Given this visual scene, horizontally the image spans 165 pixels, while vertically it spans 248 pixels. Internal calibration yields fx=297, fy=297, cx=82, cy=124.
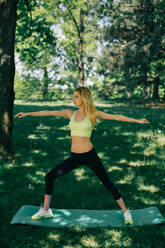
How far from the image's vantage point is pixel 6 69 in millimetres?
8125

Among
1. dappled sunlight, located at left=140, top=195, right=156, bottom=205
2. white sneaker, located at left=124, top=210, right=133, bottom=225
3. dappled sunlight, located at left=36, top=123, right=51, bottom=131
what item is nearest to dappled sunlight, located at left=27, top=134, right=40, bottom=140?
dappled sunlight, located at left=36, top=123, right=51, bottom=131

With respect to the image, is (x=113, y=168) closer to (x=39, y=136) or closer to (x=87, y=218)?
(x=87, y=218)

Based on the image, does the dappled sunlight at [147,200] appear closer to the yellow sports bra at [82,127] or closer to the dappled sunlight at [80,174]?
the dappled sunlight at [80,174]

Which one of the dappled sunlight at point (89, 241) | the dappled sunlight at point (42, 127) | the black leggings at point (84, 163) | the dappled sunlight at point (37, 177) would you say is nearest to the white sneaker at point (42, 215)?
the black leggings at point (84, 163)

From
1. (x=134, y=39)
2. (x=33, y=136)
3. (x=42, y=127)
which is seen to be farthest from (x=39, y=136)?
(x=134, y=39)

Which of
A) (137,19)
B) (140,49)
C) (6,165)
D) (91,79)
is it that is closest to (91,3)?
(137,19)

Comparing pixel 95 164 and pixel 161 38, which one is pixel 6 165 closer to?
pixel 95 164

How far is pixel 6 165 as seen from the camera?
25.3 feet

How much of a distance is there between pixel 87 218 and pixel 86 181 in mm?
1923

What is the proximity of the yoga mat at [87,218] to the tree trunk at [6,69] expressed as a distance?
326 cm

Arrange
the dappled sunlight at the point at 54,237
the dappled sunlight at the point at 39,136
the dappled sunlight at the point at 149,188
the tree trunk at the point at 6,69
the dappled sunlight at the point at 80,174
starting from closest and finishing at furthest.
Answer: the dappled sunlight at the point at 54,237
the dappled sunlight at the point at 149,188
the dappled sunlight at the point at 80,174
the tree trunk at the point at 6,69
the dappled sunlight at the point at 39,136

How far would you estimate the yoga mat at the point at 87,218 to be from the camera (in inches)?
188

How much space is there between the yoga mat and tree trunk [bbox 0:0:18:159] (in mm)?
3258

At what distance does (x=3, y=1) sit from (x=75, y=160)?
5.71 m
